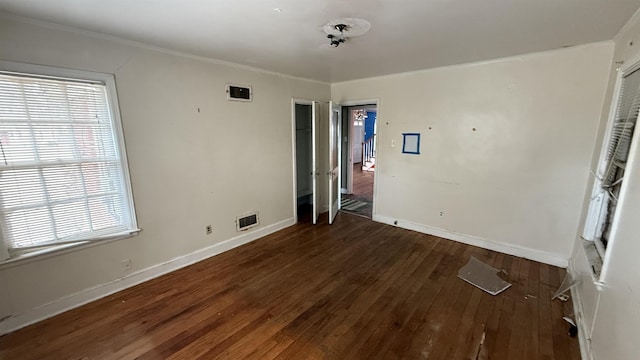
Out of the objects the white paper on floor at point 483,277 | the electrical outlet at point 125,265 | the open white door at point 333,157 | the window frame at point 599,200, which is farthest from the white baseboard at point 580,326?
the electrical outlet at point 125,265

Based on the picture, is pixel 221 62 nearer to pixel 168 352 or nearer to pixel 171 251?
pixel 171 251

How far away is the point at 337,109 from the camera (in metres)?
4.47

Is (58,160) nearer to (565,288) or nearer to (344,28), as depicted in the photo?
(344,28)

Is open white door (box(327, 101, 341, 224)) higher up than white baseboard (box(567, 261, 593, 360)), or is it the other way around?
open white door (box(327, 101, 341, 224))

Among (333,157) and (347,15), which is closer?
(347,15)

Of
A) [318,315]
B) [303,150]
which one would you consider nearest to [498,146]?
[318,315]

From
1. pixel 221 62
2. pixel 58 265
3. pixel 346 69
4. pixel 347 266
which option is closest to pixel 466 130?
pixel 346 69

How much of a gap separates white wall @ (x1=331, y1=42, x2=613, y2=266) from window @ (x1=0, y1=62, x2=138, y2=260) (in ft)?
11.6

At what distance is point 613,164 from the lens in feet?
6.63

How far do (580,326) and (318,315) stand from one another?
2065mm

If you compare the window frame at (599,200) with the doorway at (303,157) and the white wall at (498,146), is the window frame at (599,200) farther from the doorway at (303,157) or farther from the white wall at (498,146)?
the doorway at (303,157)

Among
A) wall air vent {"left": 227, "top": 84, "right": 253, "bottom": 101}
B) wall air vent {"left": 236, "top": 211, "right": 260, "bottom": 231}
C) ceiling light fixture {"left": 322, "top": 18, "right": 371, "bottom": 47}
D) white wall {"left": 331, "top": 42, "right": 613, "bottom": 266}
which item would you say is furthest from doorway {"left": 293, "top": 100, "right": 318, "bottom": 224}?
ceiling light fixture {"left": 322, "top": 18, "right": 371, "bottom": 47}

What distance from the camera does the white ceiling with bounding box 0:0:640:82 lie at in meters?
1.67

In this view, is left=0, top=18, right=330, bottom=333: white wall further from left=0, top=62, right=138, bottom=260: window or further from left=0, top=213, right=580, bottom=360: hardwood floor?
left=0, top=213, right=580, bottom=360: hardwood floor
